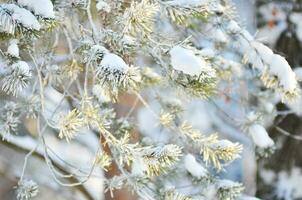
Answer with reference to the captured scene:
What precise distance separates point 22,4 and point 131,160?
1.66 feet

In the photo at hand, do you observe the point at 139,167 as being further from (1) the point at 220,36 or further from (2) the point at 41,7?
(1) the point at 220,36

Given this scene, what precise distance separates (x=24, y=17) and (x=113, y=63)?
243 mm

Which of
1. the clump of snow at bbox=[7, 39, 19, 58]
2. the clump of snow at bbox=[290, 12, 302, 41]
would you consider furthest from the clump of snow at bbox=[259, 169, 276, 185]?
the clump of snow at bbox=[7, 39, 19, 58]

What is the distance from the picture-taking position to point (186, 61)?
1.36 m

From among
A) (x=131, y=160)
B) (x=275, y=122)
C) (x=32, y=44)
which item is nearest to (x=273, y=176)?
(x=275, y=122)

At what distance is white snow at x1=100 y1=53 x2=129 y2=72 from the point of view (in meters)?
1.32

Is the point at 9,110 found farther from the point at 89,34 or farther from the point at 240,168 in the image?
the point at 240,168

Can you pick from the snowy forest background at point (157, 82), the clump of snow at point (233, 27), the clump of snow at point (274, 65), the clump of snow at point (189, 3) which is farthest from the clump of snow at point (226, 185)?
the clump of snow at point (189, 3)

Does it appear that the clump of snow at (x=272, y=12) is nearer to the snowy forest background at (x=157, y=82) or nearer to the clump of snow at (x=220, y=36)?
the snowy forest background at (x=157, y=82)

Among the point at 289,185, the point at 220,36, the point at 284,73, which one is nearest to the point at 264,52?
the point at 284,73

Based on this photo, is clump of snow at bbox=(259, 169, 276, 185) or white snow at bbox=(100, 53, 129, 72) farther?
clump of snow at bbox=(259, 169, 276, 185)

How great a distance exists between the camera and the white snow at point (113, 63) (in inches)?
51.8

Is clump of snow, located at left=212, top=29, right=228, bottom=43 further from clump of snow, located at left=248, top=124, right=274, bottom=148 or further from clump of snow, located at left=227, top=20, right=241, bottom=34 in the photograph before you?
clump of snow, located at left=248, top=124, right=274, bottom=148

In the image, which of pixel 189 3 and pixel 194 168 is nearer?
pixel 189 3
